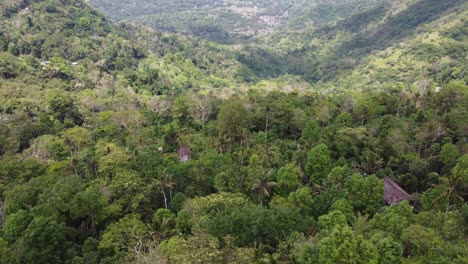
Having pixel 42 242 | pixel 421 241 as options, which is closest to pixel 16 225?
pixel 42 242

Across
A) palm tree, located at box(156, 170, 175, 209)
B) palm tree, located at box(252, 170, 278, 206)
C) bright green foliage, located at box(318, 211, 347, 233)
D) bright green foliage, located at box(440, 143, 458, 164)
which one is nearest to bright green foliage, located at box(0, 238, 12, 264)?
palm tree, located at box(156, 170, 175, 209)

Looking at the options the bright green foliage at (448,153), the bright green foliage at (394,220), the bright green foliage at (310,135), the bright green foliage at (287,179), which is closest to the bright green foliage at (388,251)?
the bright green foliage at (394,220)

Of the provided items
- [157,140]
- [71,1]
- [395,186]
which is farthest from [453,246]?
[71,1]

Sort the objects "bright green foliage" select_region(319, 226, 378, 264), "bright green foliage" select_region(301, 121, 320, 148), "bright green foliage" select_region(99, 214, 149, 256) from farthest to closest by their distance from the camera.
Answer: "bright green foliage" select_region(301, 121, 320, 148) → "bright green foliage" select_region(99, 214, 149, 256) → "bright green foliage" select_region(319, 226, 378, 264)

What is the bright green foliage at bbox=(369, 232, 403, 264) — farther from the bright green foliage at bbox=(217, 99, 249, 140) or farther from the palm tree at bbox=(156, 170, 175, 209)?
the bright green foliage at bbox=(217, 99, 249, 140)

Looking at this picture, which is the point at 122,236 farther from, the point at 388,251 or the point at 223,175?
the point at 388,251
